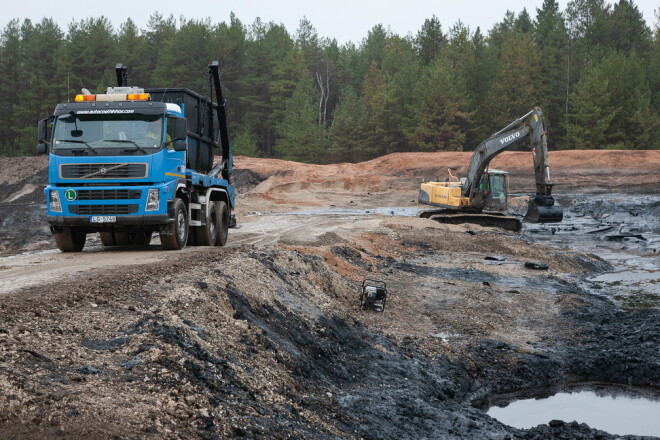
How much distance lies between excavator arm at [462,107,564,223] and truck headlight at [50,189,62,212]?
→ 1607 centimetres

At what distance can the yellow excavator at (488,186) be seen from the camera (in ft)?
88.2

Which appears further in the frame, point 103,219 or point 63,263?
point 103,219

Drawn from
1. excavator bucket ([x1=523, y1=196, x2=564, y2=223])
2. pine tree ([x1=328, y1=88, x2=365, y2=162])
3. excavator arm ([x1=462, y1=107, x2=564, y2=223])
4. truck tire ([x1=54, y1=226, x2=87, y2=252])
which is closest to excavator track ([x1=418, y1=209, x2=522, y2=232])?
excavator arm ([x1=462, y1=107, x2=564, y2=223])

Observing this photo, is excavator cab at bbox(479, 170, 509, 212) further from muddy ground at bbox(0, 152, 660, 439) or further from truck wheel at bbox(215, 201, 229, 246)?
truck wheel at bbox(215, 201, 229, 246)

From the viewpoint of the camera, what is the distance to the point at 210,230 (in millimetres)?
16594

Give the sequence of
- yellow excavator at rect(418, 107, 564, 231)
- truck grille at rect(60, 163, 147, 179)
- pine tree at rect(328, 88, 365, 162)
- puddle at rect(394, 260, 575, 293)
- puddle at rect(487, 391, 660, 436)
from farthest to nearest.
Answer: pine tree at rect(328, 88, 365, 162) → yellow excavator at rect(418, 107, 564, 231) → puddle at rect(394, 260, 575, 293) → truck grille at rect(60, 163, 147, 179) → puddle at rect(487, 391, 660, 436)

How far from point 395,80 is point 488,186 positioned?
142 feet

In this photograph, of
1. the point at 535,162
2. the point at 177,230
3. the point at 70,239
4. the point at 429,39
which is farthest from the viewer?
the point at 429,39

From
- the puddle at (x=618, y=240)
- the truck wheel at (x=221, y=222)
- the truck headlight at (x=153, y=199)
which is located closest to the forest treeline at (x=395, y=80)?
the puddle at (x=618, y=240)

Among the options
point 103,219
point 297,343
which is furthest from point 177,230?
point 297,343

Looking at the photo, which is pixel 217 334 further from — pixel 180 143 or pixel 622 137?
pixel 622 137

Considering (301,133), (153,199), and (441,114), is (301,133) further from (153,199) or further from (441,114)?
(153,199)

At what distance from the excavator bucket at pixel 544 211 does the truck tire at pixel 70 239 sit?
50.0 ft

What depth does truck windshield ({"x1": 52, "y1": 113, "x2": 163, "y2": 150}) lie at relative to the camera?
14.0m
